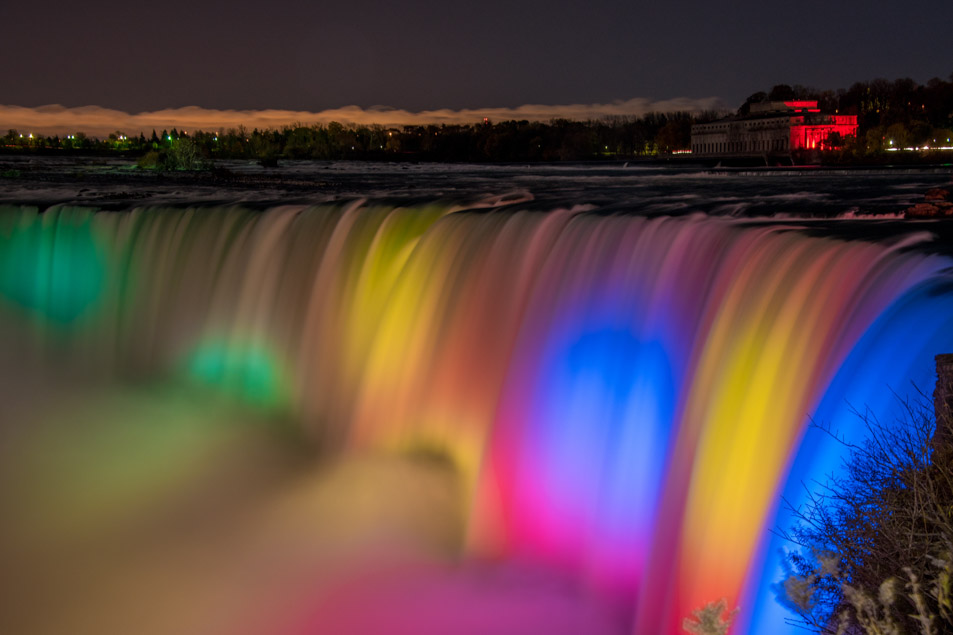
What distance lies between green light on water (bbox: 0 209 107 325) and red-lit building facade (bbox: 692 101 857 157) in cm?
9467

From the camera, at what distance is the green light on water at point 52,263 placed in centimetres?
1641

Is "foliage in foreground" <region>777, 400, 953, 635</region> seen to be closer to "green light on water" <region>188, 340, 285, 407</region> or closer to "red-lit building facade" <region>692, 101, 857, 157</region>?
"green light on water" <region>188, 340, 285, 407</region>

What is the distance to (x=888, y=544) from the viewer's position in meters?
4.13

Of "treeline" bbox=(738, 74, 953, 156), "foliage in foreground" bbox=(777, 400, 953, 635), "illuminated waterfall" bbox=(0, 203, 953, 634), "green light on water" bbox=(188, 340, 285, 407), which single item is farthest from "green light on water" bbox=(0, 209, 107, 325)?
"treeline" bbox=(738, 74, 953, 156)

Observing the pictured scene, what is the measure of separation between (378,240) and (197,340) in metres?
3.39

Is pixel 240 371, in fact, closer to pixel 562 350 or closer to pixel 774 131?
pixel 562 350

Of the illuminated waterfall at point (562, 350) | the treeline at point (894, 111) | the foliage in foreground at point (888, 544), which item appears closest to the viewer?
the foliage in foreground at point (888, 544)

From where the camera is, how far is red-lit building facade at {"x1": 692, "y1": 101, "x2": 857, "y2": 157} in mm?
104538

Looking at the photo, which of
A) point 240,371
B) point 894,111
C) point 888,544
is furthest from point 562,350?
point 894,111

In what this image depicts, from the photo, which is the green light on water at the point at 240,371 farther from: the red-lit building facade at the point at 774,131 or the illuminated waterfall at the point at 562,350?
the red-lit building facade at the point at 774,131

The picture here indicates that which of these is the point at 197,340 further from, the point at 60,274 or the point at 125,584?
the point at 125,584

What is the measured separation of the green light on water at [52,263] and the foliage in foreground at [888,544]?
14.0m

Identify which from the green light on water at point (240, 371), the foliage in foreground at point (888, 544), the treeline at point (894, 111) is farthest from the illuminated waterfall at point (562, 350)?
the treeline at point (894, 111)

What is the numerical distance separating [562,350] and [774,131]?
A: 11351 centimetres
